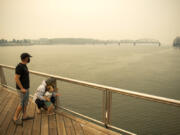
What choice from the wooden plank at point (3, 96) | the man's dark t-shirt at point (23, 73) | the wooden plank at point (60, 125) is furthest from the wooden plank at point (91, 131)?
the wooden plank at point (3, 96)

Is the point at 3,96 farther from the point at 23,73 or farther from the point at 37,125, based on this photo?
the point at 23,73

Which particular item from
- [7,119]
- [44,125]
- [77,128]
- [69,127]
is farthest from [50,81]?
[7,119]

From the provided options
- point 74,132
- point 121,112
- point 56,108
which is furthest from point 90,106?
point 74,132

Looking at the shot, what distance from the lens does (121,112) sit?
11.3 m

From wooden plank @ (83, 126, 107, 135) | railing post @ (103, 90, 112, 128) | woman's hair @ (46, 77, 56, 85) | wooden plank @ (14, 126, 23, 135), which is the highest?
woman's hair @ (46, 77, 56, 85)

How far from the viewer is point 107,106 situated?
2863 mm

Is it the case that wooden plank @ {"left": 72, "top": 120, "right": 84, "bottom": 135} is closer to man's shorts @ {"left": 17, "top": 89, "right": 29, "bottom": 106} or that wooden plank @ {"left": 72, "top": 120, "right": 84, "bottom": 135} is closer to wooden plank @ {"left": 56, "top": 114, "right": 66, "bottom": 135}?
wooden plank @ {"left": 56, "top": 114, "right": 66, "bottom": 135}

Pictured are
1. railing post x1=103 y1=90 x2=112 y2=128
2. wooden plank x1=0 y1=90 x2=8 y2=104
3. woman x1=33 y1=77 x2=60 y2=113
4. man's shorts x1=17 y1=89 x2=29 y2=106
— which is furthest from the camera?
wooden plank x1=0 y1=90 x2=8 y2=104

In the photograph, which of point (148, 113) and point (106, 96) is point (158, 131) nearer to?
point (148, 113)

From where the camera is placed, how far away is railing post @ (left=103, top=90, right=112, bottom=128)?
277 centimetres

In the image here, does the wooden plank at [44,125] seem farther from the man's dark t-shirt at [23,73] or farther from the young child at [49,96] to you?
the man's dark t-shirt at [23,73]

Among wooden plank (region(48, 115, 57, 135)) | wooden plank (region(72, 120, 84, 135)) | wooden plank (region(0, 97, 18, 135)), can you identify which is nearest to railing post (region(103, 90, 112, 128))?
wooden plank (region(72, 120, 84, 135))

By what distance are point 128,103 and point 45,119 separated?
10.7m

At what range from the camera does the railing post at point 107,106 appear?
277 cm
